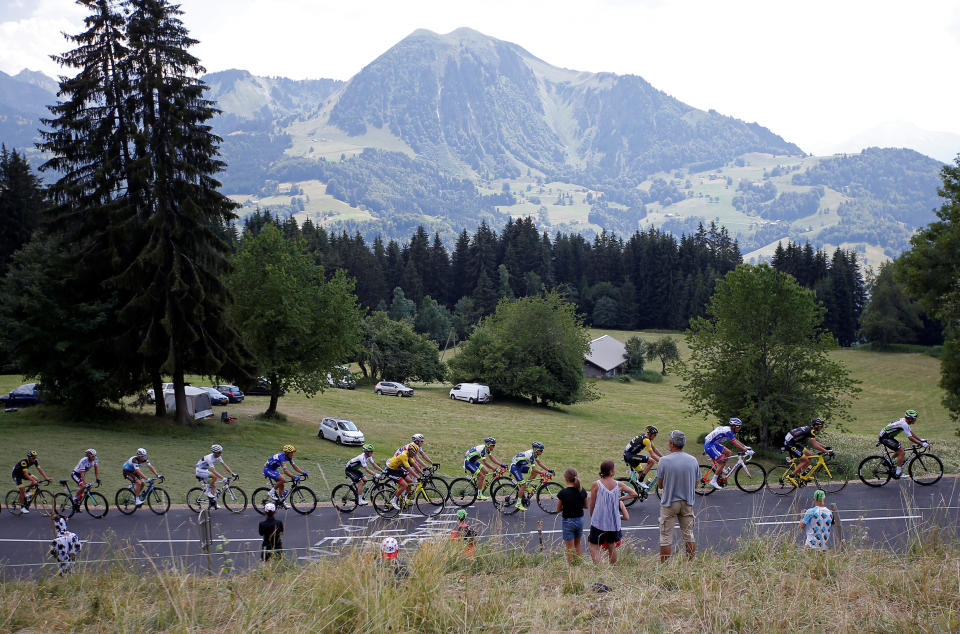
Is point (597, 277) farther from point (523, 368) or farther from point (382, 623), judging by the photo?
point (382, 623)

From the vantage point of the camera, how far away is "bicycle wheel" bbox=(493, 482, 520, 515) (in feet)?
54.0

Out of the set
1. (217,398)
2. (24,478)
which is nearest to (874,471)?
(24,478)

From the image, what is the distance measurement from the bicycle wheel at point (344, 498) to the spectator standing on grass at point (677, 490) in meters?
9.37

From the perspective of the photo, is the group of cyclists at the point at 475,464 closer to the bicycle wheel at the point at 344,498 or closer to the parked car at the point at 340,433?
the bicycle wheel at the point at 344,498

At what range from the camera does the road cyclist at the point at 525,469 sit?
1605cm

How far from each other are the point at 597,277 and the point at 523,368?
2964 inches

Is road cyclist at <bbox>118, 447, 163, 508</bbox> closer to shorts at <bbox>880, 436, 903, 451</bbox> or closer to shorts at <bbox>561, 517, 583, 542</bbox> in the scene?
shorts at <bbox>561, 517, 583, 542</bbox>

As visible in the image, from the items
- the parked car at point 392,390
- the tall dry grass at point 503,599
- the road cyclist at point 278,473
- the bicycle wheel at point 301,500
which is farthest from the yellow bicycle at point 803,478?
the parked car at point 392,390

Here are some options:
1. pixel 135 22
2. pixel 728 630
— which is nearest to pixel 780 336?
pixel 728 630

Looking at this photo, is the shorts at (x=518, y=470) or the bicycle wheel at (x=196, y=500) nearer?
the shorts at (x=518, y=470)

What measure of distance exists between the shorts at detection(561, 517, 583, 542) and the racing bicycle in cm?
1016

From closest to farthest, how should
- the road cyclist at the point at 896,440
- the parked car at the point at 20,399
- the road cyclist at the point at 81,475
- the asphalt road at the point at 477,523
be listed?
the asphalt road at the point at 477,523, the road cyclist at the point at 896,440, the road cyclist at the point at 81,475, the parked car at the point at 20,399

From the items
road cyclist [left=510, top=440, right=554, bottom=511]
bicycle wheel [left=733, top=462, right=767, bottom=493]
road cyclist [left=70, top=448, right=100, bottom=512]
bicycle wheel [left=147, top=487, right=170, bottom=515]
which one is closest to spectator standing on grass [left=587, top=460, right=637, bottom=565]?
road cyclist [left=510, top=440, right=554, bottom=511]

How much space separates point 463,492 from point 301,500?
4265 mm
